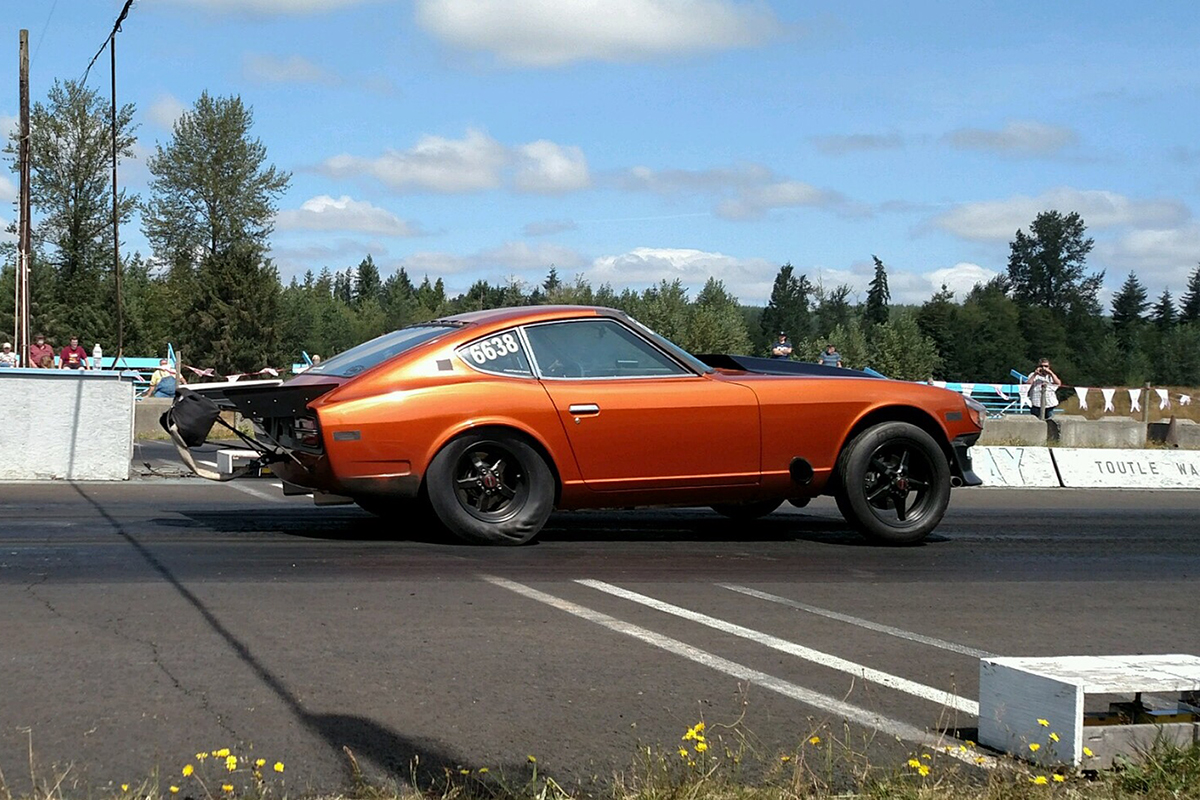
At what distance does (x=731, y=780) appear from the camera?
12.9ft

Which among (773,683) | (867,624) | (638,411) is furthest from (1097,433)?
(773,683)

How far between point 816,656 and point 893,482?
12.6ft

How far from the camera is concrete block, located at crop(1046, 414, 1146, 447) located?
25.6 meters

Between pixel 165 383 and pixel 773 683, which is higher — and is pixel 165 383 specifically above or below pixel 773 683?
above

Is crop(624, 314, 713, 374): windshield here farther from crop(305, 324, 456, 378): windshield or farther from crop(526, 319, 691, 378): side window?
crop(305, 324, 456, 378): windshield

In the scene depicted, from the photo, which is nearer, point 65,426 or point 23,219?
point 65,426

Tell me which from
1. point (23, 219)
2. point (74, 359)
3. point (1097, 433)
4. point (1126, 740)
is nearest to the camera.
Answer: point (1126, 740)

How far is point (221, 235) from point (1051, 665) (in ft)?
270

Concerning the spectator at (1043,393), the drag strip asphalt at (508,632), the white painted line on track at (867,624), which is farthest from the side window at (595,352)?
the spectator at (1043,393)

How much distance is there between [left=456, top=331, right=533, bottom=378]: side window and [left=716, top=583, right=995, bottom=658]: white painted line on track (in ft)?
6.95

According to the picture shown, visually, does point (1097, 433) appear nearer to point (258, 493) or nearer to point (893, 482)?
point (893, 482)

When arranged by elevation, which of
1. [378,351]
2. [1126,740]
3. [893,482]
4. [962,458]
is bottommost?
[1126,740]

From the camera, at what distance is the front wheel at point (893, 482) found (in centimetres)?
922

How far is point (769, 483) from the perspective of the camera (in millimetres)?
9102
